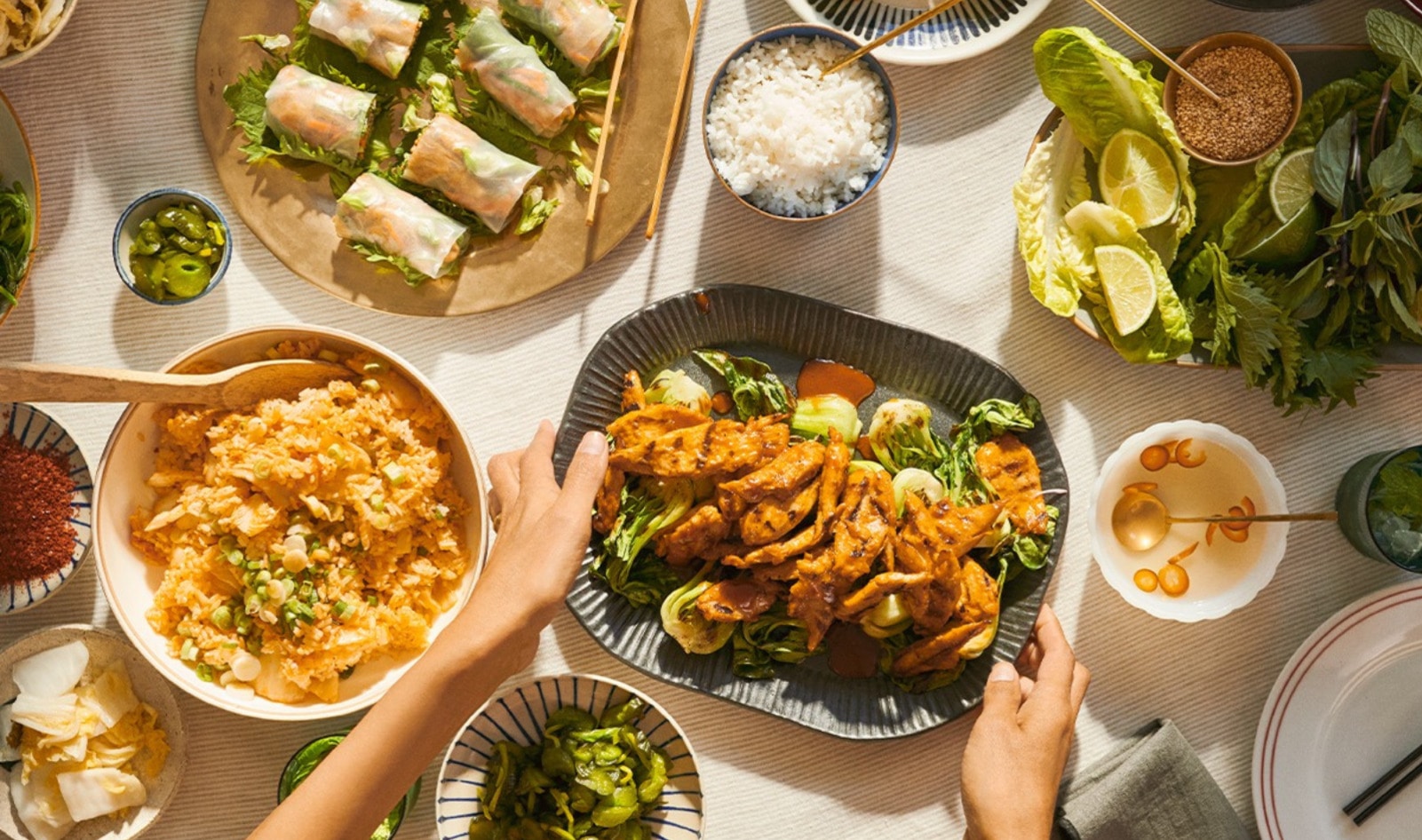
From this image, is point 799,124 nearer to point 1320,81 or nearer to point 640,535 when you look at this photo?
point 640,535

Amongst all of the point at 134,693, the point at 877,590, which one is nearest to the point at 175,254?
the point at 134,693

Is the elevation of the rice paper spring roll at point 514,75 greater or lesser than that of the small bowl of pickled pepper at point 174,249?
greater

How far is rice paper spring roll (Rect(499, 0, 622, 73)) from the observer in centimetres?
314

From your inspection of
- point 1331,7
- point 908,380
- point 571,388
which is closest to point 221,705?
point 571,388

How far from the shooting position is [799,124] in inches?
120

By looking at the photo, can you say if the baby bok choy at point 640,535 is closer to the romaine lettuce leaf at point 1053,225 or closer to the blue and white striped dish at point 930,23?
the romaine lettuce leaf at point 1053,225

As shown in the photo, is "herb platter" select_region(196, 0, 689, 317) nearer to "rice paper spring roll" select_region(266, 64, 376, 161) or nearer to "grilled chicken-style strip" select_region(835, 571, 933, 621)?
"rice paper spring roll" select_region(266, 64, 376, 161)

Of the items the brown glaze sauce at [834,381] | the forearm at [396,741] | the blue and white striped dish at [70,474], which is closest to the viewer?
the forearm at [396,741]

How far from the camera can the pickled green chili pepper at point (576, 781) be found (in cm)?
300

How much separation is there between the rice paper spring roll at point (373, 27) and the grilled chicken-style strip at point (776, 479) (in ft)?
5.64

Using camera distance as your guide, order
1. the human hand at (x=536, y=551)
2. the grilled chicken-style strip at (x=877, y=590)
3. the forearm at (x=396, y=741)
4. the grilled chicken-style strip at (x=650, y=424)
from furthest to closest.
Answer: the grilled chicken-style strip at (x=650, y=424) < the grilled chicken-style strip at (x=877, y=590) < the human hand at (x=536, y=551) < the forearm at (x=396, y=741)

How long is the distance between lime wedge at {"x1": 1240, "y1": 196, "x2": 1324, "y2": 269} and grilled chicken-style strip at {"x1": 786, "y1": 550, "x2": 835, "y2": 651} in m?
1.60

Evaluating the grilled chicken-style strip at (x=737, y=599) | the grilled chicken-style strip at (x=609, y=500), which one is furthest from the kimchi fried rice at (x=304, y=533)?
the grilled chicken-style strip at (x=737, y=599)

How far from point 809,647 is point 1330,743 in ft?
5.78
